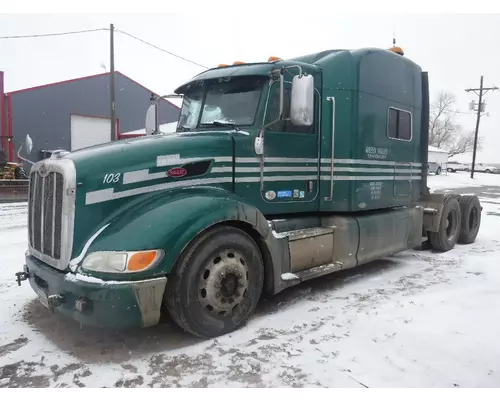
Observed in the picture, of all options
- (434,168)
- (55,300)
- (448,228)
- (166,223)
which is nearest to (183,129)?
(166,223)

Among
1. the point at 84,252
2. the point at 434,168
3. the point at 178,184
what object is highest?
the point at 434,168

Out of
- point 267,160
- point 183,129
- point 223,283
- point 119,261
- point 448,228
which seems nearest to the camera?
point 119,261

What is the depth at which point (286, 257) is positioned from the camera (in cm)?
473

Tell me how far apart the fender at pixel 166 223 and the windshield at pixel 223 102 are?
3.82 ft

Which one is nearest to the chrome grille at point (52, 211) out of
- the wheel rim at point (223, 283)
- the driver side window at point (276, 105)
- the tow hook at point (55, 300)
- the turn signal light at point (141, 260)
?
the tow hook at point (55, 300)

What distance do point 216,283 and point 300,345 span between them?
3.05 ft

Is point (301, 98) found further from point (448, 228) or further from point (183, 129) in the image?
point (448, 228)

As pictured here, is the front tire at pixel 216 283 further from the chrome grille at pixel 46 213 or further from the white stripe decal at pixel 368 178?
the white stripe decal at pixel 368 178

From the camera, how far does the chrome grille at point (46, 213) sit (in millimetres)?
3746

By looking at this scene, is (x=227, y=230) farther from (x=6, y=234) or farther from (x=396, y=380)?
(x=6, y=234)

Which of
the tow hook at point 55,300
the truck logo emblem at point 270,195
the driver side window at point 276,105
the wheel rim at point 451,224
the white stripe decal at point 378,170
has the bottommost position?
the tow hook at point 55,300

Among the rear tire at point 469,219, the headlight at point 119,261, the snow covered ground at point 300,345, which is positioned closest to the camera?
the snow covered ground at point 300,345

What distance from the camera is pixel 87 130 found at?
26.8 metres

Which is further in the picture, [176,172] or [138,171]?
[176,172]
